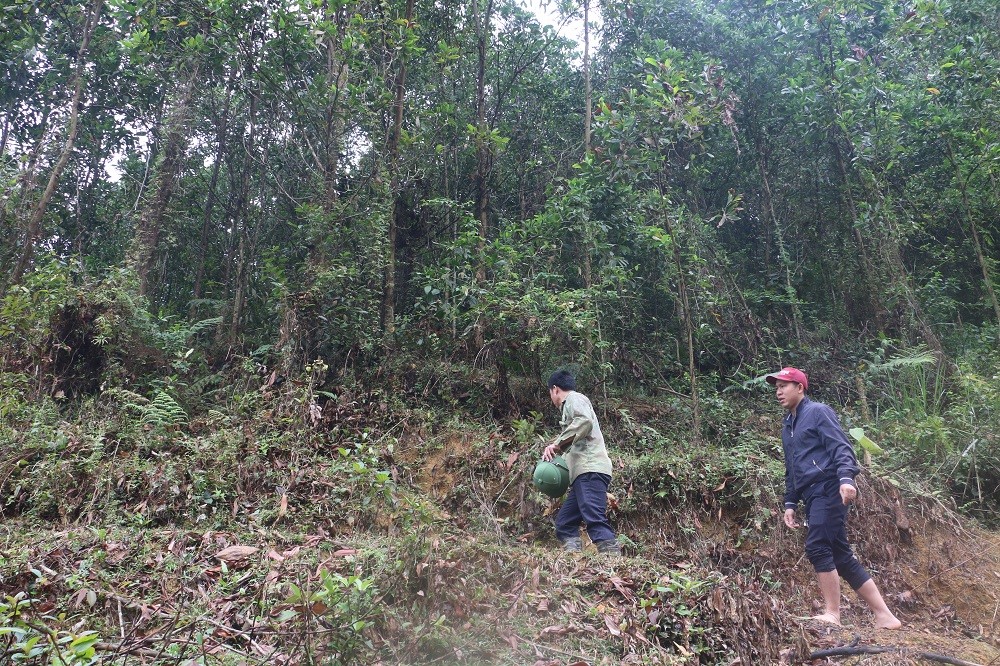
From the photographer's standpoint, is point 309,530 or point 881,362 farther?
point 881,362

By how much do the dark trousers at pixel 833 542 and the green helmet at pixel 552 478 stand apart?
6.63 ft

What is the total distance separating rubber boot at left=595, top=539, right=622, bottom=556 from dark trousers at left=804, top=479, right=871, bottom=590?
1.46m

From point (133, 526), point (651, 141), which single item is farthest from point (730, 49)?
point (133, 526)

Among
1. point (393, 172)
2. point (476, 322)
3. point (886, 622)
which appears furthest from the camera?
point (393, 172)

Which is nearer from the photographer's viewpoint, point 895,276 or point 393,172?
point 393,172

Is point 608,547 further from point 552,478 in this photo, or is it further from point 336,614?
point 336,614

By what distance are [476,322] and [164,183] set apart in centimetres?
586

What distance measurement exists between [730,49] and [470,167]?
5.65 m

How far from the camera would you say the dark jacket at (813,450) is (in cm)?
456

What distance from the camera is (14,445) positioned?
5879 mm

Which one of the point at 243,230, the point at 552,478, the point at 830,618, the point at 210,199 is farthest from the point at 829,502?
the point at 210,199

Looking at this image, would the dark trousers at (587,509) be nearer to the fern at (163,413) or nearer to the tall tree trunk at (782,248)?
the fern at (163,413)

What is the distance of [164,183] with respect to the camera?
10.2m

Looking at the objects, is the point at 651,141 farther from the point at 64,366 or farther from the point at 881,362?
the point at 64,366
